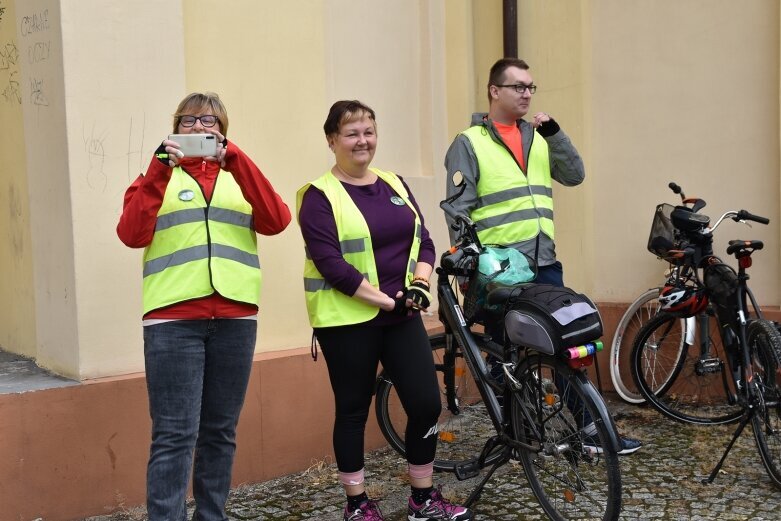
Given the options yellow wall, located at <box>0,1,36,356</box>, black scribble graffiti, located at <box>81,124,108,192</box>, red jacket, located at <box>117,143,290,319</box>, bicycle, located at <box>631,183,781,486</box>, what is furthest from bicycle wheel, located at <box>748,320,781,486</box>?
yellow wall, located at <box>0,1,36,356</box>

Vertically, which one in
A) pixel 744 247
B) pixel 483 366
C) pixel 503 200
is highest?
pixel 503 200

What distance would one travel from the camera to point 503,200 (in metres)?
4.65

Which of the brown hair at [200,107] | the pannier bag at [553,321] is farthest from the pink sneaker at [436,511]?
the brown hair at [200,107]

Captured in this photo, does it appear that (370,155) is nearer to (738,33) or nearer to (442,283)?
(442,283)

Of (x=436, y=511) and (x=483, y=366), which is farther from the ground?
(x=483, y=366)

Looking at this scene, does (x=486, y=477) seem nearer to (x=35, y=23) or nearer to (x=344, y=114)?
(x=344, y=114)

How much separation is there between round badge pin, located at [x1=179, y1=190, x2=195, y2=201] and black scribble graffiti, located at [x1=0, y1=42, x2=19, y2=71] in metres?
1.84

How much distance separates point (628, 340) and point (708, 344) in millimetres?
802

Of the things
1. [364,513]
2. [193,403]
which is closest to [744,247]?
[364,513]

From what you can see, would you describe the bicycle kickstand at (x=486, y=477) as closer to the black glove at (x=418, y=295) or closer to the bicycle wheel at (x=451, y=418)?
the bicycle wheel at (x=451, y=418)

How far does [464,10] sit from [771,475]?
12.1ft

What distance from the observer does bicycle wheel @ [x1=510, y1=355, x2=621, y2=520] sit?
11.7ft

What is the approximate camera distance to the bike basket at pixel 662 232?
554 centimetres

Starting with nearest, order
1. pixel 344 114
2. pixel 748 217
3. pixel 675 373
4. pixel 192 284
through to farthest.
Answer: pixel 192 284, pixel 344 114, pixel 748 217, pixel 675 373
